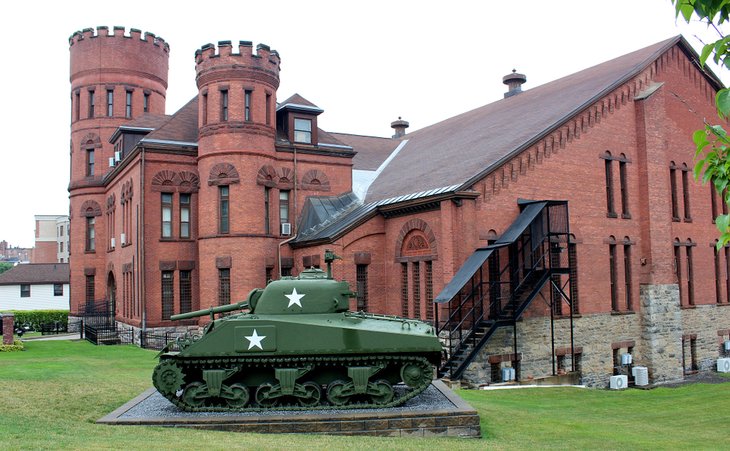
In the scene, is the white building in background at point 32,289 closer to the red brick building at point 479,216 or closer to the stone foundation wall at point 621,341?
the red brick building at point 479,216

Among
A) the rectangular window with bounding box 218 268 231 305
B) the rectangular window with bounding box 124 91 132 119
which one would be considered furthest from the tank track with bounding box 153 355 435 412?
the rectangular window with bounding box 124 91 132 119

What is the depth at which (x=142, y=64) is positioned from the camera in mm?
39562

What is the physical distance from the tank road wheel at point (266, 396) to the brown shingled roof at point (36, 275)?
49612 millimetres

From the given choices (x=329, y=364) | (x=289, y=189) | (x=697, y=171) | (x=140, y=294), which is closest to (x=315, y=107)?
(x=289, y=189)

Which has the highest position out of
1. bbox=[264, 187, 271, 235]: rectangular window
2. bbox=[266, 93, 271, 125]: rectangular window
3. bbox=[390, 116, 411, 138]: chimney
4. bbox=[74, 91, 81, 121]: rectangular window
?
bbox=[74, 91, 81, 121]: rectangular window

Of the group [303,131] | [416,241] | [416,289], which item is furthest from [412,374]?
[303,131]

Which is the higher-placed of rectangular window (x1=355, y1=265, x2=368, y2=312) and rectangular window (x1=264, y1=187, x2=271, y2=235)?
rectangular window (x1=264, y1=187, x2=271, y2=235)

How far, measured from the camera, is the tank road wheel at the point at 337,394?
13.5 meters

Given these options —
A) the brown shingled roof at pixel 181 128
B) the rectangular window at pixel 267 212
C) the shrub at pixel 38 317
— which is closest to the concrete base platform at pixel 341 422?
the rectangular window at pixel 267 212

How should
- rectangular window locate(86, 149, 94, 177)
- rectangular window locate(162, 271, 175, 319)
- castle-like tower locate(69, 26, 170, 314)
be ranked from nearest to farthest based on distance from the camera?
rectangular window locate(162, 271, 175, 319) < castle-like tower locate(69, 26, 170, 314) < rectangular window locate(86, 149, 94, 177)

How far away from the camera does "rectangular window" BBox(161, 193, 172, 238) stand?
29938 mm

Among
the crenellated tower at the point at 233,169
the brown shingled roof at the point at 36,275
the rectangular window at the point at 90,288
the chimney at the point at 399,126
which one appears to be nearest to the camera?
the crenellated tower at the point at 233,169

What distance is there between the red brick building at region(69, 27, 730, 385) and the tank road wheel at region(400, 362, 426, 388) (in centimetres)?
701

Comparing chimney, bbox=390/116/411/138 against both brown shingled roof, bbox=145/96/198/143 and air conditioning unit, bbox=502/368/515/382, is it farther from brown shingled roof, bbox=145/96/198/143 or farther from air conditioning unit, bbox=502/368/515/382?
air conditioning unit, bbox=502/368/515/382
